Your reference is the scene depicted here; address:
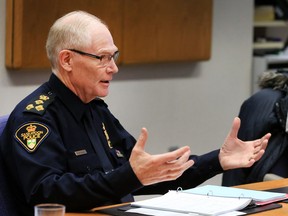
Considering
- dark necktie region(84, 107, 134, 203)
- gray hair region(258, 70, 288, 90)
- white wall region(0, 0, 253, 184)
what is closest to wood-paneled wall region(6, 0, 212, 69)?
white wall region(0, 0, 253, 184)

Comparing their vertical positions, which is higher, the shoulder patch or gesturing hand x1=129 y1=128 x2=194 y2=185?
the shoulder patch

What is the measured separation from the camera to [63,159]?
2.55 metres

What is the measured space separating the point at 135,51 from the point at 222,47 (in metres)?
0.97

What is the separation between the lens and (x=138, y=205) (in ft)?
8.06

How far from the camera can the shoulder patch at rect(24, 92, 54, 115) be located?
2580 mm

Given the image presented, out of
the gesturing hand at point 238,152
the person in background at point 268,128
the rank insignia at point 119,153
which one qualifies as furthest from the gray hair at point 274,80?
the rank insignia at point 119,153

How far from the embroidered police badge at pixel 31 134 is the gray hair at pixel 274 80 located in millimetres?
1744

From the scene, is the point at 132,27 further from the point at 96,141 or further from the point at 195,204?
the point at 195,204

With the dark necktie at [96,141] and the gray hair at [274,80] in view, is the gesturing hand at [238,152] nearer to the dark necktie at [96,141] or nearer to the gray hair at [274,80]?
the dark necktie at [96,141]

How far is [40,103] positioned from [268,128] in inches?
60.4

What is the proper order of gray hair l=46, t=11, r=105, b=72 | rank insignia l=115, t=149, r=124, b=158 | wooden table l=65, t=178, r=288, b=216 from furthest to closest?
rank insignia l=115, t=149, r=124, b=158, gray hair l=46, t=11, r=105, b=72, wooden table l=65, t=178, r=288, b=216

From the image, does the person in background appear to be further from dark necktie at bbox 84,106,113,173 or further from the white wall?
dark necktie at bbox 84,106,113,173

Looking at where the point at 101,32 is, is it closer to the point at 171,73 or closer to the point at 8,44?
the point at 8,44

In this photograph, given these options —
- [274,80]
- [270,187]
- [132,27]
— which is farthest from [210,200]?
[132,27]
